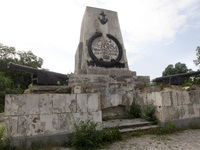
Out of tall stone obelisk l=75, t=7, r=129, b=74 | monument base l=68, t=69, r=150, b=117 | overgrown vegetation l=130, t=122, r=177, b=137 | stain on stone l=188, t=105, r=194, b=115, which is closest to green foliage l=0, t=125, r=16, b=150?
monument base l=68, t=69, r=150, b=117

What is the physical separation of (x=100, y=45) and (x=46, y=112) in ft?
16.6

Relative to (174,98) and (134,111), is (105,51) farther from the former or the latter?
(174,98)

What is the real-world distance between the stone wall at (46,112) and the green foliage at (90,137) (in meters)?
0.32

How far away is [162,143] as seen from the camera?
3648 millimetres

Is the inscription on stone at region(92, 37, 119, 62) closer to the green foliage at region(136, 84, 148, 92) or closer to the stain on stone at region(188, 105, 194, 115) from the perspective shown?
the green foliage at region(136, 84, 148, 92)

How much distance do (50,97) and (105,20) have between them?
616 cm

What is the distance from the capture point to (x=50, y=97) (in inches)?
152

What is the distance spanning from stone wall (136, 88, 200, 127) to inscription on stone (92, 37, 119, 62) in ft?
10.6

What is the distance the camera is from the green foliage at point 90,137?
341 centimetres

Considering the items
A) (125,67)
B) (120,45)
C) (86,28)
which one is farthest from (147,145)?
(86,28)

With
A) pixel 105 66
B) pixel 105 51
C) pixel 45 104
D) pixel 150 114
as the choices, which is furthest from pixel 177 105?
pixel 45 104

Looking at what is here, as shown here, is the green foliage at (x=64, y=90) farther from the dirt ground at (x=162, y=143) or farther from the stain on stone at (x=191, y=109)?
the stain on stone at (x=191, y=109)

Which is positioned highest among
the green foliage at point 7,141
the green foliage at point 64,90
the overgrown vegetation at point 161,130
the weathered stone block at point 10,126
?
the green foliage at point 64,90

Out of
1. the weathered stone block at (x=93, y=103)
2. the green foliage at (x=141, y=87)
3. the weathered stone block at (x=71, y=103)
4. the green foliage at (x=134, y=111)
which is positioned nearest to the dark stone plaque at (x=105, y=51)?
the green foliage at (x=141, y=87)
